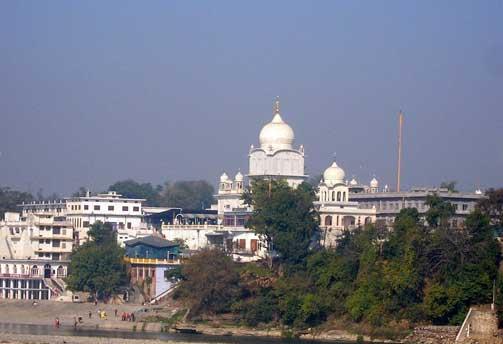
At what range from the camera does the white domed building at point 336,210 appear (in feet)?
251

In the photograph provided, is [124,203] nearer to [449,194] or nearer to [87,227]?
[87,227]

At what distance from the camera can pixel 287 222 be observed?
68.4 m

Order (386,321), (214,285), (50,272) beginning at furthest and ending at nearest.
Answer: (50,272) → (214,285) → (386,321)

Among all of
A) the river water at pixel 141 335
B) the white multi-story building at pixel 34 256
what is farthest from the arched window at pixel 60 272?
the river water at pixel 141 335

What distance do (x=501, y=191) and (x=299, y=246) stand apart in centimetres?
936

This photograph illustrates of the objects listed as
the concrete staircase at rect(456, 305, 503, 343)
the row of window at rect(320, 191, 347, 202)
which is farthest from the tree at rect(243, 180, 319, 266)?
the concrete staircase at rect(456, 305, 503, 343)

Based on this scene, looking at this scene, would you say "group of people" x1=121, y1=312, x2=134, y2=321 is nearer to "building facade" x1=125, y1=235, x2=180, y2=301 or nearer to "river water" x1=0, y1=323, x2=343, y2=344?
"river water" x1=0, y1=323, x2=343, y2=344

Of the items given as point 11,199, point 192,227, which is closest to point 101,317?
point 192,227

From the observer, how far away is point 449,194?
7831 cm

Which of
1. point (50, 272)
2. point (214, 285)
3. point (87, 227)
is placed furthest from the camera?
point (87, 227)

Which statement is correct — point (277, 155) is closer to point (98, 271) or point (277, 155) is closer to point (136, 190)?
point (98, 271)

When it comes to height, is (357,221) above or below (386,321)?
above

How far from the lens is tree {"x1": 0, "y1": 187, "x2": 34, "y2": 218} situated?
98.4 m

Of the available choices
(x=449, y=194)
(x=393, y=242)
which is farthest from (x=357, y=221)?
(x=393, y=242)
